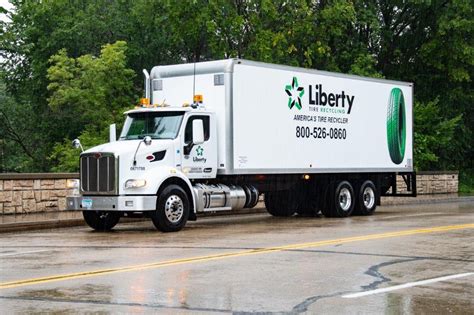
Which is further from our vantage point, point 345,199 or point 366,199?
point 366,199

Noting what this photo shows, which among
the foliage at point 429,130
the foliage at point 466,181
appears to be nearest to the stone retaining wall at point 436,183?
the foliage at point 429,130

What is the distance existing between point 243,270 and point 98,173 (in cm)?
795

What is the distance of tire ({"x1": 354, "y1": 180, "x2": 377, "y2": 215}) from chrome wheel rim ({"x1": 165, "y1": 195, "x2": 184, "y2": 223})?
24.6 ft

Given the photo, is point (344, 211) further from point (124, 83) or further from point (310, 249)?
point (124, 83)

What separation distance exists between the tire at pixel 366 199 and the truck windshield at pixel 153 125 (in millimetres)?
7348

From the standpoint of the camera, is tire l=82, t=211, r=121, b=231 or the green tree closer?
tire l=82, t=211, r=121, b=231

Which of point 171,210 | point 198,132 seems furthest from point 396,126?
point 171,210

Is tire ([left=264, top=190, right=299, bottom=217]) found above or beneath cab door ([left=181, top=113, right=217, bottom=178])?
beneath

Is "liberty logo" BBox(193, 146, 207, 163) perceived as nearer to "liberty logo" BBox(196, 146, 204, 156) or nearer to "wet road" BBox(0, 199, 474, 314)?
"liberty logo" BBox(196, 146, 204, 156)

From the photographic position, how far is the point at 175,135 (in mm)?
19562

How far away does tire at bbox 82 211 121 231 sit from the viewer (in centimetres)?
1956

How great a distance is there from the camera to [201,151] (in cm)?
2005

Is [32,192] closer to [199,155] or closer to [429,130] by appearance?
[199,155]

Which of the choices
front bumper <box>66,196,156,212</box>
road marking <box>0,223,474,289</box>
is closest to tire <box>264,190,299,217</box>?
road marking <box>0,223,474,289</box>
